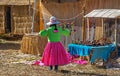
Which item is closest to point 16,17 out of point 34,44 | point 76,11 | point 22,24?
point 22,24

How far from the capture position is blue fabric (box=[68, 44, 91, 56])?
11.4 meters

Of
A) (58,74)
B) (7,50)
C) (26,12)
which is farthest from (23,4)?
(58,74)

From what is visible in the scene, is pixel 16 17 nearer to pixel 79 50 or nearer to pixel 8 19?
pixel 8 19

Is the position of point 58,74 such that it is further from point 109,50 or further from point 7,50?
point 7,50

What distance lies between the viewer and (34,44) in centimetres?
1441

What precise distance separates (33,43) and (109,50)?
148 inches

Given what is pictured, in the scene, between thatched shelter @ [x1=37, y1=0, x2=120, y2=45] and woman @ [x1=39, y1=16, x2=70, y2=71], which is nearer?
woman @ [x1=39, y1=16, x2=70, y2=71]

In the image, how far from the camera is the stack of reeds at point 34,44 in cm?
1420

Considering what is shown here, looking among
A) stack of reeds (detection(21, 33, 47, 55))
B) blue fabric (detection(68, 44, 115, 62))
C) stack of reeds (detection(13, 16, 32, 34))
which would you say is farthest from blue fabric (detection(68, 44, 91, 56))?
stack of reeds (detection(13, 16, 32, 34))

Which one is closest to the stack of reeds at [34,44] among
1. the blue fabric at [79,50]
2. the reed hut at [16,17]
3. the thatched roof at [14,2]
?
the blue fabric at [79,50]

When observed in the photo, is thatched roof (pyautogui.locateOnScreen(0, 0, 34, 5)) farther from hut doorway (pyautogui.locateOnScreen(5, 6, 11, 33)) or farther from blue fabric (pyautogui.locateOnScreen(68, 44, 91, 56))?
blue fabric (pyautogui.locateOnScreen(68, 44, 91, 56))

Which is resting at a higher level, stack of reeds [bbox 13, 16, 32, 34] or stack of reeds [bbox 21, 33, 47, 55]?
stack of reeds [bbox 13, 16, 32, 34]

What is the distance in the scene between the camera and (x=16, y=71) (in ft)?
35.6

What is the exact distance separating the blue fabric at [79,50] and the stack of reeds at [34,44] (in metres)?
2.39
